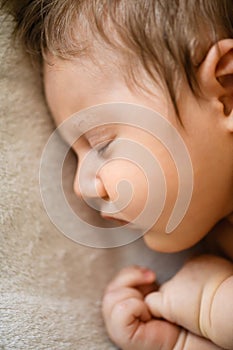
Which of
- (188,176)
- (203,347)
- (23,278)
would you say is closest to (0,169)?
(23,278)

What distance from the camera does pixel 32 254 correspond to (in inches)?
37.9

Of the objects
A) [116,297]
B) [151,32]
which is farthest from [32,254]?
[151,32]

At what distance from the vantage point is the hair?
0.80 meters

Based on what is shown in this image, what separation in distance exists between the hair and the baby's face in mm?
24

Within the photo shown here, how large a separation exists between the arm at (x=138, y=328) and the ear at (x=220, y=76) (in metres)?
0.32

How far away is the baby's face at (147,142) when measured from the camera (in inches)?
32.6

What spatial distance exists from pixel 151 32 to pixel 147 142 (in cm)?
15

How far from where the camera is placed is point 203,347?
3.02 feet

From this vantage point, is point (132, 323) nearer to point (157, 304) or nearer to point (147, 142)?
point (157, 304)

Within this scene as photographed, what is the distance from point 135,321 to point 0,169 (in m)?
0.31

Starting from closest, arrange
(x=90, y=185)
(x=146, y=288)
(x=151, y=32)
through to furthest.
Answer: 1. (x=151, y=32)
2. (x=90, y=185)
3. (x=146, y=288)

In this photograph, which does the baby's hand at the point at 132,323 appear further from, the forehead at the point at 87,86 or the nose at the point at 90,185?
the forehead at the point at 87,86

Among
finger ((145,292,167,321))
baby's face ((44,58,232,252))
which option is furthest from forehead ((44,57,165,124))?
finger ((145,292,167,321))

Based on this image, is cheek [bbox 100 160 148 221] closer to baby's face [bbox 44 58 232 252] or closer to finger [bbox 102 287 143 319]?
baby's face [bbox 44 58 232 252]
